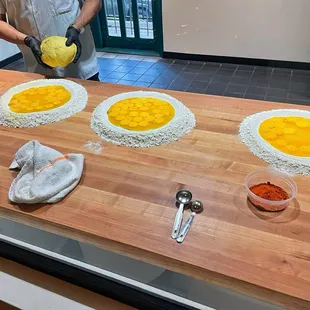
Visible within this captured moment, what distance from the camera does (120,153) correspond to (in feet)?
3.10

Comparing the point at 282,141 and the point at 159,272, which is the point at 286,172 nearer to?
the point at 282,141

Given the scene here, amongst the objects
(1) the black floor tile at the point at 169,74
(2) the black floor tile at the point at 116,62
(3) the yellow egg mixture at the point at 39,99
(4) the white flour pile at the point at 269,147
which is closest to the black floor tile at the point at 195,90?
(1) the black floor tile at the point at 169,74

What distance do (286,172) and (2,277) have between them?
34.2 inches

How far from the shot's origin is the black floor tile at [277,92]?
2.79 metres

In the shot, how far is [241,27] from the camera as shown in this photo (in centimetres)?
321

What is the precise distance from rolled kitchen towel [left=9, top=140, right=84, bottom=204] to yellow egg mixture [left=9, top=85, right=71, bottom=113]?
31cm

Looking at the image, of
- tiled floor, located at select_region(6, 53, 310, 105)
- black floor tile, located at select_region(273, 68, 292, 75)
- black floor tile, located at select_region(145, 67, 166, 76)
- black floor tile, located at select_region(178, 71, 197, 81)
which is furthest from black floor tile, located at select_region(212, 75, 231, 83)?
black floor tile, located at select_region(145, 67, 166, 76)

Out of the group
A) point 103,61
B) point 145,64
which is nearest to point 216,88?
point 145,64

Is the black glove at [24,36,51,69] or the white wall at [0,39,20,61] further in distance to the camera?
the white wall at [0,39,20,61]

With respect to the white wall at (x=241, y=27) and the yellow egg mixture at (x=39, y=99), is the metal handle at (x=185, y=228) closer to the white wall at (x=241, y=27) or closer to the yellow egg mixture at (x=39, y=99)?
the yellow egg mixture at (x=39, y=99)

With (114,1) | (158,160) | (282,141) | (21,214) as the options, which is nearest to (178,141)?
(158,160)

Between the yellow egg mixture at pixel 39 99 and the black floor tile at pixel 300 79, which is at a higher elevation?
the yellow egg mixture at pixel 39 99

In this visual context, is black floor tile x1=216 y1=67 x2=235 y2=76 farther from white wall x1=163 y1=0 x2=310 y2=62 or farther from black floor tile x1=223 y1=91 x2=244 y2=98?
black floor tile x1=223 y1=91 x2=244 y2=98

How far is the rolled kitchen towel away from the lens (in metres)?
0.79
